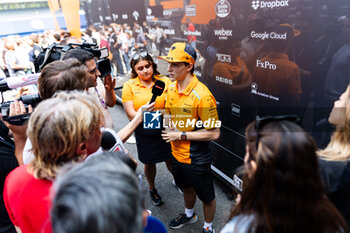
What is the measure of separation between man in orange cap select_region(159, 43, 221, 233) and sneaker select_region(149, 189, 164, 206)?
0.79 meters

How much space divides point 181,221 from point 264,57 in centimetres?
192

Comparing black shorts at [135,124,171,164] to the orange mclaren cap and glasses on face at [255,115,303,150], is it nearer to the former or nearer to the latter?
the orange mclaren cap

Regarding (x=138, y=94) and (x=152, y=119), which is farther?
(x=138, y=94)

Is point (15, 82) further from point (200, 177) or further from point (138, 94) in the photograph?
point (200, 177)

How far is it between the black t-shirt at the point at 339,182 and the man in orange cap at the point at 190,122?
92 centimetres

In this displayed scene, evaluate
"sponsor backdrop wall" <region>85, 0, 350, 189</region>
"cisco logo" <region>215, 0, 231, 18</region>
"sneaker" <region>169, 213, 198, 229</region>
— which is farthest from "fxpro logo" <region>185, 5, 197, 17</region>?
"sneaker" <region>169, 213, 198, 229</region>

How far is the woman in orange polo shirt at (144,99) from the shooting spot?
7.86ft

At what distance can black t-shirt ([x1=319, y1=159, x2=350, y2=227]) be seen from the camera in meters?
1.03

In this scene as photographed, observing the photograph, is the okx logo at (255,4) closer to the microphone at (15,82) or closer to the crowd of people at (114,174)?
the crowd of people at (114,174)

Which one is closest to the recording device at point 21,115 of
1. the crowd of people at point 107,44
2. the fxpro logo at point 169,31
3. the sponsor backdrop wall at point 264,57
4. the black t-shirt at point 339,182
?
the sponsor backdrop wall at point 264,57

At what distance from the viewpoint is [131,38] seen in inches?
201

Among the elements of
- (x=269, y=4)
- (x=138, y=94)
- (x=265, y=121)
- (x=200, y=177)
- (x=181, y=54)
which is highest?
(x=269, y=4)

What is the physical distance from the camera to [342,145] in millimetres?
1161

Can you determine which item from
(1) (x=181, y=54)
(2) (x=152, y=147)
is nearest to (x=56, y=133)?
(1) (x=181, y=54)
